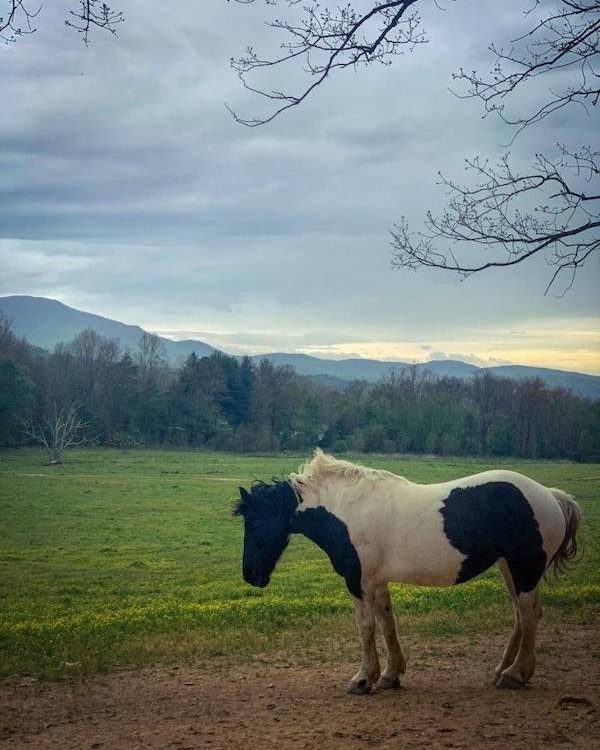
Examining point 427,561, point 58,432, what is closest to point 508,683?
point 427,561

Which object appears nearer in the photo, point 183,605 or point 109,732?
point 109,732

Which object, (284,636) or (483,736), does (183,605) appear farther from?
(483,736)

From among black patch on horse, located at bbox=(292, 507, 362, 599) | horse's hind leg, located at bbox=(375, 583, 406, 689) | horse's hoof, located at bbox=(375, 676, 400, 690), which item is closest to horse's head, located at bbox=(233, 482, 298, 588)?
black patch on horse, located at bbox=(292, 507, 362, 599)

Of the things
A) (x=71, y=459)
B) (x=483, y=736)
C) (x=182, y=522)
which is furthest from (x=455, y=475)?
(x=71, y=459)

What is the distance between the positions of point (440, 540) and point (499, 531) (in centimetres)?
49

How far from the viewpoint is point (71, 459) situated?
137 feet

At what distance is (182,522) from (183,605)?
11433 mm

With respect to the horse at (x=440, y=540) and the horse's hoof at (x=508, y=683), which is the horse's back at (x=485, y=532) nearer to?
the horse at (x=440, y=540)

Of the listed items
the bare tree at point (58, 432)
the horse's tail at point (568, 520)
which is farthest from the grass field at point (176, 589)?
the bare tree at point (58, 432)

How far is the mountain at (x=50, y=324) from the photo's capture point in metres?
53.0

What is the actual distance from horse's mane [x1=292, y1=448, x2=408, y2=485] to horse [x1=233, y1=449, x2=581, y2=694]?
20mm

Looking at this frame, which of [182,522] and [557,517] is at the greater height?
[557,517]

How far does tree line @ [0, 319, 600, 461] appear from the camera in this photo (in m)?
22.4

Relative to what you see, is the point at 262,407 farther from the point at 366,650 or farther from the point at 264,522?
the point at 366,650
